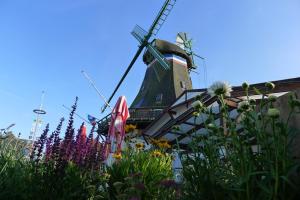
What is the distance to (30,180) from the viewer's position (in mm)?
4160

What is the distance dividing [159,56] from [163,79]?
2171mm

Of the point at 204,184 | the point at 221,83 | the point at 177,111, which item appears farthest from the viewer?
the point at 177,111

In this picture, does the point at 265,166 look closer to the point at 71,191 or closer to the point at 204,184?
the point at 204,184

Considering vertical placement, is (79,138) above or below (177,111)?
below

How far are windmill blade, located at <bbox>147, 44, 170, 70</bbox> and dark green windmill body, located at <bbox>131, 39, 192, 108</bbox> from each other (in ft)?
1.66

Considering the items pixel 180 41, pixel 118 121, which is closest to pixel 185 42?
pixel 180 41

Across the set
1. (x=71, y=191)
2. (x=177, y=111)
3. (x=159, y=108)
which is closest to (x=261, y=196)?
(x=71, y=191)

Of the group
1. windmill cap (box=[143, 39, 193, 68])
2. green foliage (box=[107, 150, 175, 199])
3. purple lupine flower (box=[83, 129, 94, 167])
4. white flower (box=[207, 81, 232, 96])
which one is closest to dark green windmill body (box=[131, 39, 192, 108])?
windmill cap (box=[143, 39, 193, 68])

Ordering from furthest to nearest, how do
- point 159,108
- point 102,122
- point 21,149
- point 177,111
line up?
1. point 102,122
2. point 159,108
3. point 177,111
4. point 21,149

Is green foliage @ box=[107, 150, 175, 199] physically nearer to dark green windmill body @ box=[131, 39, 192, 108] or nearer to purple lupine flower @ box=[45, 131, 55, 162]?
purple lupine flower @ box=[45, 131, 55, 162]

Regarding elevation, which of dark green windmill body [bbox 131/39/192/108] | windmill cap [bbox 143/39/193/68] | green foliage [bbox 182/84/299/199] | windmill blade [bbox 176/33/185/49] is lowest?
green foliage [bbox 182/84/299/199]

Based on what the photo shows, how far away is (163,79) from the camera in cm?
2856

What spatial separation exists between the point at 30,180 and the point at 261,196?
3.24 metres

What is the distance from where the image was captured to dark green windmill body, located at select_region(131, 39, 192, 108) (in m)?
26.9
